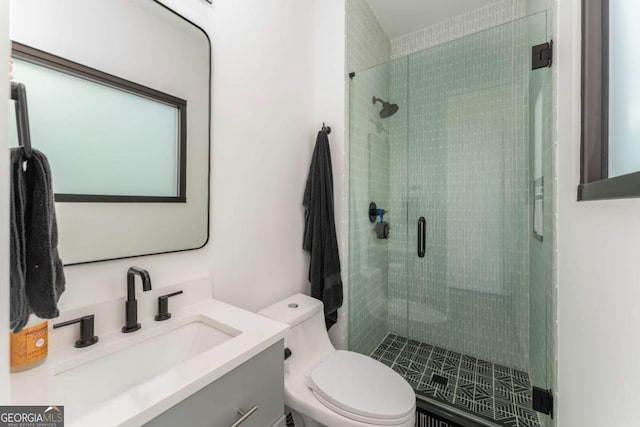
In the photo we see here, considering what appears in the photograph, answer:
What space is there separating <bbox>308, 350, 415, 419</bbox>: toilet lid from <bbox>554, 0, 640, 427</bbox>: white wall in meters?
0.55

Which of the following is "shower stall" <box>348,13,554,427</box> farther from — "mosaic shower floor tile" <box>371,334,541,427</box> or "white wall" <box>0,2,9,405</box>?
"white wall" <box>0,2,9,405</box>

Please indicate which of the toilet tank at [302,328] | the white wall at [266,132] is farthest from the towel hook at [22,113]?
the toilet tank at [302,328]

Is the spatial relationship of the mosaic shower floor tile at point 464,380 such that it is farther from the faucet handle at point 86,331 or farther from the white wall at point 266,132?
the faucet handle at point 86,331

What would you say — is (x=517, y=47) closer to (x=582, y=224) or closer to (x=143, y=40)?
(x=582, y=224)

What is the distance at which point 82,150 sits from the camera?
0.81m

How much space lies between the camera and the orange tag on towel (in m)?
0.60

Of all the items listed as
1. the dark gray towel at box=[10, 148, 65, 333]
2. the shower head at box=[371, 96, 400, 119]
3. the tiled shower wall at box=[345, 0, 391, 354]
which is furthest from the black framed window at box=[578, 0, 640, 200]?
the shower head at box=[371, 96, 400, 119]

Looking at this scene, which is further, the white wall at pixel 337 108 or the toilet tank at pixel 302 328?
the white wall at pixel 337 108

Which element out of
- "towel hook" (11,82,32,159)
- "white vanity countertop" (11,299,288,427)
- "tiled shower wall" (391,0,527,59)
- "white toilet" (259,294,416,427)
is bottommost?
"white toilet" (259,294,416,427)

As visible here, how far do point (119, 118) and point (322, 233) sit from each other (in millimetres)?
1082

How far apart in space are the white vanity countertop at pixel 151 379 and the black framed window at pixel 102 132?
1.44ft

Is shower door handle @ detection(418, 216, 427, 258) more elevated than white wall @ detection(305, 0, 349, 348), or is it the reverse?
white wall @ detection(305, 0, 349, 348)

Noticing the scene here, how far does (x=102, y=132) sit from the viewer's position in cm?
85

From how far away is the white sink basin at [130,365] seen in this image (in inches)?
27.3
